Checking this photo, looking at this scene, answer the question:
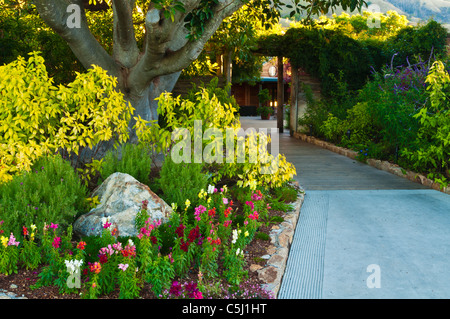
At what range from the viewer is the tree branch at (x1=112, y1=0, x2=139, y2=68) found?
244 inches

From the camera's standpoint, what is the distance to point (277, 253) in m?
4.02

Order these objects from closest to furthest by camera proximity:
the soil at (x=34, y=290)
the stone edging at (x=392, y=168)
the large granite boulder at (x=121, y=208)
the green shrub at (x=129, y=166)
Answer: the soil at (x=34, y=290) < the large granite boulder at (x=121, y=208) < the green shrub at (x=129, y=166) < the stone edging at (x=392, y=168)

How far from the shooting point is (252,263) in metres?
A: 3.78

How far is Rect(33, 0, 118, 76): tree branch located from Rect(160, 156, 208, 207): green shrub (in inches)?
88.9

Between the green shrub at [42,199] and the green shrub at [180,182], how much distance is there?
891mm

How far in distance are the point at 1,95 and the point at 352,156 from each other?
8318 millimetres

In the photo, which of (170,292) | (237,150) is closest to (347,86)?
(237,150)

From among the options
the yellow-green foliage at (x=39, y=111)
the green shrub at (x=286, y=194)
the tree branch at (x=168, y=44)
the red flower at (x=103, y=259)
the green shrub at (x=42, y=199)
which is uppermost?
the tree branch at (x=168, y=44)

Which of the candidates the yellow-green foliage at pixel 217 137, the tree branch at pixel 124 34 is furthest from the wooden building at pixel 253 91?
the yellow-green foliage at pixel 217 137

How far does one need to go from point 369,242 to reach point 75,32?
495 cm

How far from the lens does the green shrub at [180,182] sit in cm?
458

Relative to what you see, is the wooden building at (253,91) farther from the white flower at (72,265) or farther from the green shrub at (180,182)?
the white flower at (72,265)

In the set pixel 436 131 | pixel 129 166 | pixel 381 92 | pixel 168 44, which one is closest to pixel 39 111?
pixel 129 166
